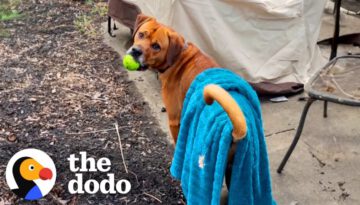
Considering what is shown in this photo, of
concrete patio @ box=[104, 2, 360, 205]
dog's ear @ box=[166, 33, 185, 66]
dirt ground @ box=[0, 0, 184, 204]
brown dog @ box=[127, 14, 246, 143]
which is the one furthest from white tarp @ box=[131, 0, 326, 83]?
dog's ear @ box=[166, 33, 185, 66]

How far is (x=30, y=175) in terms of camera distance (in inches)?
99.8

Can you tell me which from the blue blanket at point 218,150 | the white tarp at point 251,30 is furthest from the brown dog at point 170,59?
the white tarp at point 251,30

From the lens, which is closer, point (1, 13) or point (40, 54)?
point (40, 54)

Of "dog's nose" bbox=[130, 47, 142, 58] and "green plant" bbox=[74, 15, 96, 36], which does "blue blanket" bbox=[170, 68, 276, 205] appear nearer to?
"dog's nose" bbox=[130, 47, 142, 58]

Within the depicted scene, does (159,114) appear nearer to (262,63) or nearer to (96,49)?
(262,63)

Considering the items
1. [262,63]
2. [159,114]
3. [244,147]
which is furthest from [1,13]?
[244,147]

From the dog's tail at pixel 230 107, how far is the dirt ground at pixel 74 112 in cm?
101

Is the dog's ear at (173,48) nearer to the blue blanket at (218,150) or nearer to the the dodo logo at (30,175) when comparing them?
the blue blanket at (218,150)

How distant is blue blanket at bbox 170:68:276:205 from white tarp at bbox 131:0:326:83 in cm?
126

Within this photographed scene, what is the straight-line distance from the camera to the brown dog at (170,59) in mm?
2361

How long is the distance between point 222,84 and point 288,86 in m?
1.70

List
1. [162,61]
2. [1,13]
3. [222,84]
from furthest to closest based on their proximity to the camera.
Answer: [1,13], [162,61], [222,84]

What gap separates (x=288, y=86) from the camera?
11.5 ft

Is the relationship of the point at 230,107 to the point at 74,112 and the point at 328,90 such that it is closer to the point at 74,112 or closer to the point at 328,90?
the point at 328,90
